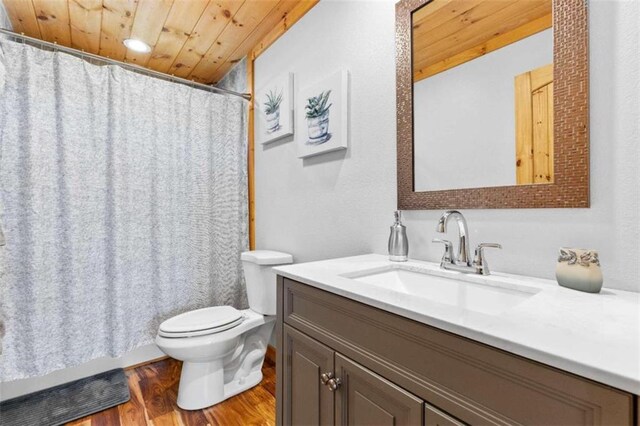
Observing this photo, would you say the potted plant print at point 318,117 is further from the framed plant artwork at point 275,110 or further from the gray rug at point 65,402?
the gray rug at point 65,402

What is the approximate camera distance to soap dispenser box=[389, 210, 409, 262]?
3.87 ft

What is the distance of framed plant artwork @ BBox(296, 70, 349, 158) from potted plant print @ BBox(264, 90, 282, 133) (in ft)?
0.74

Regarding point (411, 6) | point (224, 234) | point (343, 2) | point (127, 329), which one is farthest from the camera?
point (224, 234)

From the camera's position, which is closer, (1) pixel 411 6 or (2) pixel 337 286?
(2) pixel 337 286

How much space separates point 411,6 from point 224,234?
1770 millimetres

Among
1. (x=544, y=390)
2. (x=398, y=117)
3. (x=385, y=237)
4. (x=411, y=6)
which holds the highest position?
(x=411, y=6)

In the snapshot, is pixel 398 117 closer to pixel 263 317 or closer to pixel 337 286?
pixel 337 286

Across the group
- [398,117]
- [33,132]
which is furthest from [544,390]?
[33,132]

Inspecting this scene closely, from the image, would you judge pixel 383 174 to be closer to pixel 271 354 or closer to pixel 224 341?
pixel 224 341

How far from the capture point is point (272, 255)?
1.86m

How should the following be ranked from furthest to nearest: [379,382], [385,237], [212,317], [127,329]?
[127,329] → [212,317] → [385,237] → [379,382]

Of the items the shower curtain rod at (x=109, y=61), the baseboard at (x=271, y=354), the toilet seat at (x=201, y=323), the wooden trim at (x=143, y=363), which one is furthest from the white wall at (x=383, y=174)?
the wooden trim at (x=143, y=363)

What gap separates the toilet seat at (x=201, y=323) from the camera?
1.53 metres

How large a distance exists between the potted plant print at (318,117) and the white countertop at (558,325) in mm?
977
